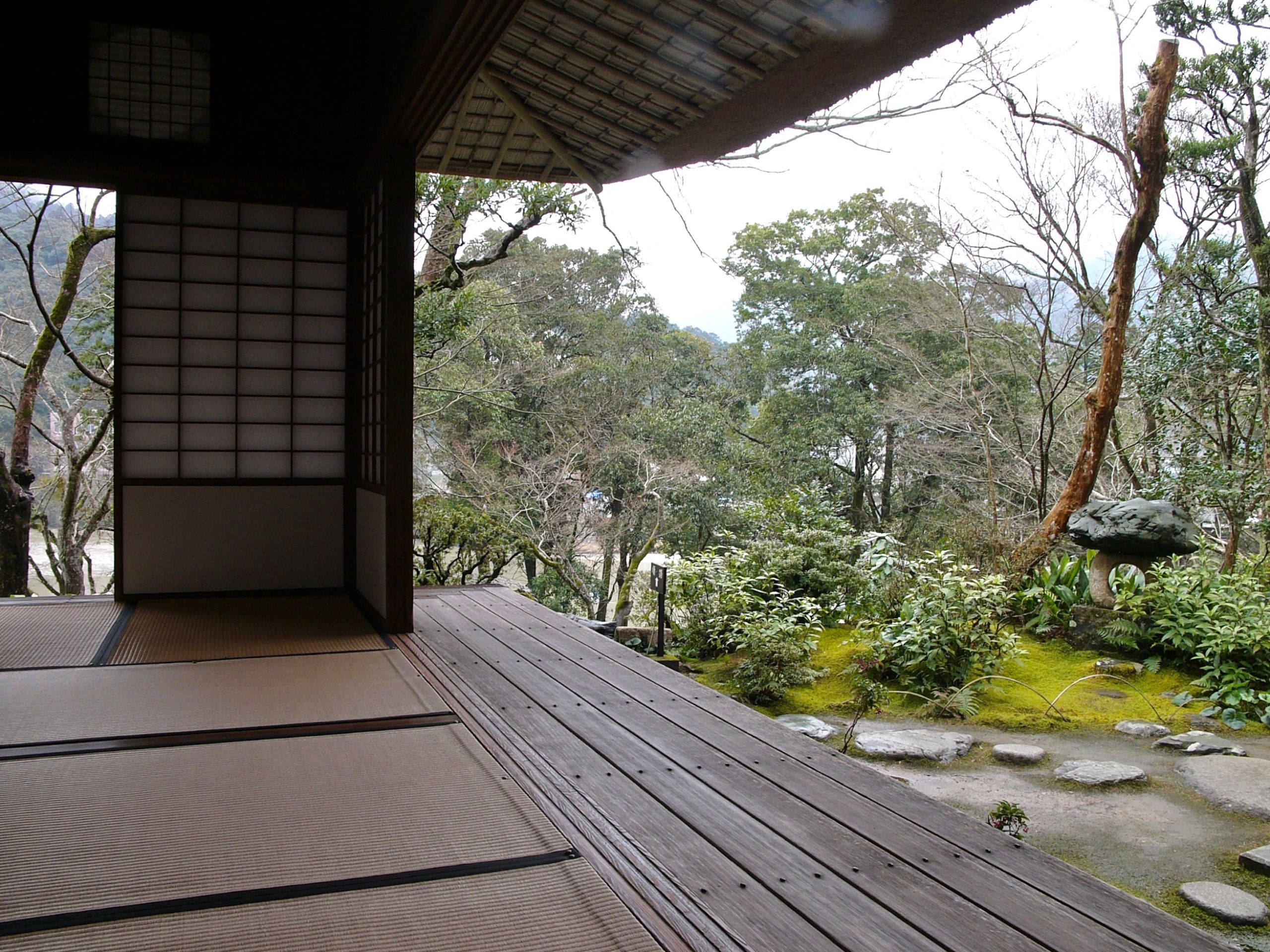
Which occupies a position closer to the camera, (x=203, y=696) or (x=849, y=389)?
(x=203, y=696)

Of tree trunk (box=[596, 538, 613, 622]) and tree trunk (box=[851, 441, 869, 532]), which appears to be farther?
tree trunk (box=[851, 441, 869, 532])

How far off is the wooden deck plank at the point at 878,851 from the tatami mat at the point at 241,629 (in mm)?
1428

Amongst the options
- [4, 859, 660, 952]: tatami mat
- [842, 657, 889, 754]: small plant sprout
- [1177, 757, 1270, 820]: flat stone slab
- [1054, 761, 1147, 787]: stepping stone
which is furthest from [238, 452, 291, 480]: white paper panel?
[1177, 757, 1270, 820]: flat stone slab

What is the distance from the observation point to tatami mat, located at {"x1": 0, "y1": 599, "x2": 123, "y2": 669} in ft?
10.6

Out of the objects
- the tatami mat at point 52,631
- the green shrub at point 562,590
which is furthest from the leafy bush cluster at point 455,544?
the green shrub at point 562,590

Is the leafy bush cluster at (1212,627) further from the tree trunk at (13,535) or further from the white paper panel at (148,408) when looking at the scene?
the tree trunk at (13,535)

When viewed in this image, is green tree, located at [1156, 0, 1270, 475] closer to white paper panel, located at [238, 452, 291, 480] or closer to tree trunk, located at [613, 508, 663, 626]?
tree trunk, located at [613, 508, 663, 626]

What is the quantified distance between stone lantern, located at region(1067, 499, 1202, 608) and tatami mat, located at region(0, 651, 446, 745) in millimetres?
4258

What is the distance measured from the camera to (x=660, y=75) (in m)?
3.35

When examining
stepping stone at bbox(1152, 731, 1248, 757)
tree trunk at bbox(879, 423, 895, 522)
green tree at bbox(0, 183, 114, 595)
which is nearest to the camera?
stepping stone at bbox(1152, 731, 1248, 757)

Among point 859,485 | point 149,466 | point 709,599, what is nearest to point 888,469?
point 859,485

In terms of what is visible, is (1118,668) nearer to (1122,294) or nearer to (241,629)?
(1122,294)

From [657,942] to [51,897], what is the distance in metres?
1.05

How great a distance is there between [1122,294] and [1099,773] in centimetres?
467
